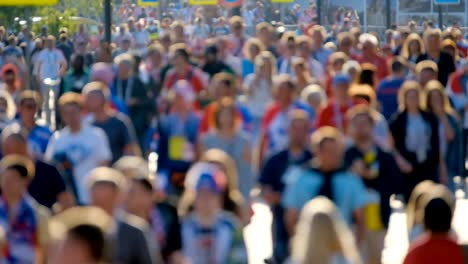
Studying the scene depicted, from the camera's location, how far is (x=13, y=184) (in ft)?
33.6

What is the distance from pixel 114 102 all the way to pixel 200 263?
23.7ft

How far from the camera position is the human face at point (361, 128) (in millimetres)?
12461

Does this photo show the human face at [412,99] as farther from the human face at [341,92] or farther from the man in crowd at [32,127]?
the man in crowd at [32,127]

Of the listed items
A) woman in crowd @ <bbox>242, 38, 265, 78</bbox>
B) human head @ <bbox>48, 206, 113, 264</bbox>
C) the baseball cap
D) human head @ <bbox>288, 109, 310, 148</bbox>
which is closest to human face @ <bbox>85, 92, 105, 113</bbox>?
human head @ <bbox>288, 109, 310, 148</bbox>

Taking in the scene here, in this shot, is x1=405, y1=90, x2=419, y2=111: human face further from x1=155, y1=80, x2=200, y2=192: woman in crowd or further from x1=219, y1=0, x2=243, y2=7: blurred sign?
x1=219, y1=0, x2=243, y2=7: blurred sign

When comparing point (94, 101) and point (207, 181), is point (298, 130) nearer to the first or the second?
point (94, 101)

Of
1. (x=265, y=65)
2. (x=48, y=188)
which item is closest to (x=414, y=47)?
(x=265, y=65)

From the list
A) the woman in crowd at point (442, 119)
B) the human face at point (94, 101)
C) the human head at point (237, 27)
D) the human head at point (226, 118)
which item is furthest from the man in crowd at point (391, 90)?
the human head at point (237, 27)

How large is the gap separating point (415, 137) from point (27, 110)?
11.6 ft

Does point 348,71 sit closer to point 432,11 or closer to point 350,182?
point 350,182

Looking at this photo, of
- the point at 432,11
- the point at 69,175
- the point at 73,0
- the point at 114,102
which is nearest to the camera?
the point at 69,175

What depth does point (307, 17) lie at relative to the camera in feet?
152

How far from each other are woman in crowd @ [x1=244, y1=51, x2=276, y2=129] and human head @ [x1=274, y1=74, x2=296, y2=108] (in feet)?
9.80

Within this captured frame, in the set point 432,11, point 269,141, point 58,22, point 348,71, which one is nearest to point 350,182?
point 269,141
